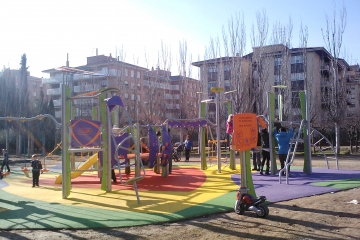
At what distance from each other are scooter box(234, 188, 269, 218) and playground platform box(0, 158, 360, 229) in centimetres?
48

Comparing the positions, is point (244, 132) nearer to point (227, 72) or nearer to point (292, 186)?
point (292, 186)

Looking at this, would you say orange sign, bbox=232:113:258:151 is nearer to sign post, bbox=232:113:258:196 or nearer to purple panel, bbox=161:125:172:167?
sign post, bbox=232:113:258:196

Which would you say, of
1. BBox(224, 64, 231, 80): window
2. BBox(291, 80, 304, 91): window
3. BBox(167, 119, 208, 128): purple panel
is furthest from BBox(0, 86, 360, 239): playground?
BBox(291, 80, 304, 91): window

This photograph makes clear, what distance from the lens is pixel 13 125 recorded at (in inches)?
1244

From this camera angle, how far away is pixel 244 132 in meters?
7.70

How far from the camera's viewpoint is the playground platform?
707 cm

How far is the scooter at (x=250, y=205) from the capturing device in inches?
278

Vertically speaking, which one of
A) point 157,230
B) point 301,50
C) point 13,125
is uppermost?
point 301,50

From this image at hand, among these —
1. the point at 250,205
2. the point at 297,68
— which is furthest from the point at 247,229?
the point at 297,68

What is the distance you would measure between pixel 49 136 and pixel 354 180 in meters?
31.7

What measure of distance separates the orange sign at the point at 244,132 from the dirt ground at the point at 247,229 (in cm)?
136

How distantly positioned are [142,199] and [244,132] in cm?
325

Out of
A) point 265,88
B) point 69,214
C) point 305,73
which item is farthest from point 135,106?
point 69,214

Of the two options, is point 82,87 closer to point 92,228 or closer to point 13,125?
point 13,125
